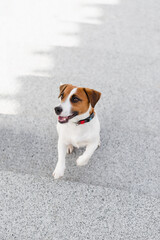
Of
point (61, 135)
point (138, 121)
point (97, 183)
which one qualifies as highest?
point (61, 135)

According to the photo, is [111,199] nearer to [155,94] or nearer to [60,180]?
[60,180]

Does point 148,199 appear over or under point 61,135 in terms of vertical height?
under

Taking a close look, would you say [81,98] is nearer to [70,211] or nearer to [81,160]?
[81,160]

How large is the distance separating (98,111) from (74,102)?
70 cm

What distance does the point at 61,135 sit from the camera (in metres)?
1.65

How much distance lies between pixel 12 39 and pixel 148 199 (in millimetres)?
1977

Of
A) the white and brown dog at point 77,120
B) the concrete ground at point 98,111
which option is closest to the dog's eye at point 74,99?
the white and brown dog at point 77,120

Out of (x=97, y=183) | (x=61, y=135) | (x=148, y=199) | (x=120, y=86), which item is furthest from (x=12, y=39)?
(x=148, y=199)

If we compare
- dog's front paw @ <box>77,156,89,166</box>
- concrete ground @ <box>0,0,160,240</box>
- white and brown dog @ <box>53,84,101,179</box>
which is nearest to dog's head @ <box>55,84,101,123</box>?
white and brown dog @ <box>53,84,101,179</box>

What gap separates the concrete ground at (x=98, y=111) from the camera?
62.0 inches

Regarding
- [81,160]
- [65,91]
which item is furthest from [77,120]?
[81,160]

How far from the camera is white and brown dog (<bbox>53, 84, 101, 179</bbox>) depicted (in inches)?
56.6

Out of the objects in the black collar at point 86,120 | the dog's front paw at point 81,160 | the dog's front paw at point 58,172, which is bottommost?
the dog's front paw at point 58,172

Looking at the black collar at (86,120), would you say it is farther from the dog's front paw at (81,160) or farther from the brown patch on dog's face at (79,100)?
the dog's front paw at (81,160)
